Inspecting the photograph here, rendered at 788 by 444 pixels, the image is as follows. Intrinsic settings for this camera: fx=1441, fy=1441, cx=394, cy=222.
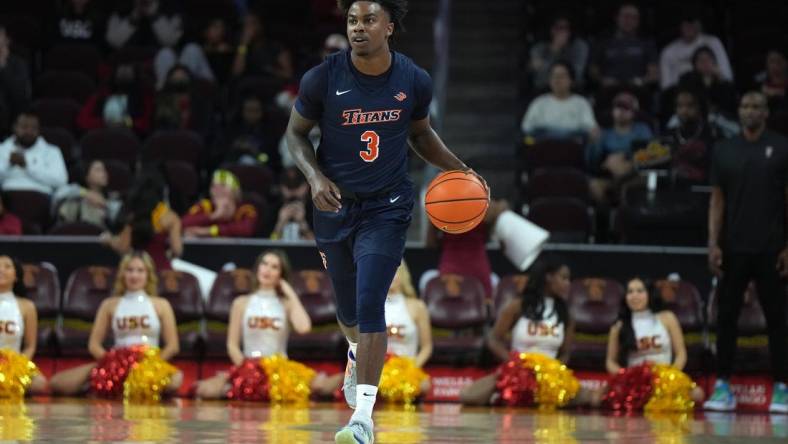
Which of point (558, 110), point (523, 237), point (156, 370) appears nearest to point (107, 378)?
point (156, 370)

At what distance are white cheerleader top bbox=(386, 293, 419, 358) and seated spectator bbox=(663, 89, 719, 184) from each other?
126 inches

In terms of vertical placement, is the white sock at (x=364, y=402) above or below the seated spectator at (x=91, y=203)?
below

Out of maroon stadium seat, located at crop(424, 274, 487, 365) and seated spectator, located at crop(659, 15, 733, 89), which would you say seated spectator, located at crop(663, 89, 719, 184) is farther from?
maroon stadium seat, located at crop(424, 274, 487, 365)

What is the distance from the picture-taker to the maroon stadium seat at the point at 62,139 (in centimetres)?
1416

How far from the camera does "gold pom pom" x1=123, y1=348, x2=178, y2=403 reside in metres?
10.4

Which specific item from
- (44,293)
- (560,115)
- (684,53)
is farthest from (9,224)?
(684,53)

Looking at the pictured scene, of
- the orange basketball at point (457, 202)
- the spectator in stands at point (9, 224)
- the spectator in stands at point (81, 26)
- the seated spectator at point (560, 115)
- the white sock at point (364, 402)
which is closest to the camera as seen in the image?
the white sock at point (364, 402)

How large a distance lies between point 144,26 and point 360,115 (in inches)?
389

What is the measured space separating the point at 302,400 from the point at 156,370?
1.09 metres

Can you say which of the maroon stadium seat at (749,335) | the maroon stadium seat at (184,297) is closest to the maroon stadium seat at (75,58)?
the maroon stadium seat at (184,297)

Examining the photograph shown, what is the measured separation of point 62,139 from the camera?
14172 millimetres

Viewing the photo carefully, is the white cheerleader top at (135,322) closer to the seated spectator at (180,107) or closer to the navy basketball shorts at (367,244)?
the seated spectator at (180,107)

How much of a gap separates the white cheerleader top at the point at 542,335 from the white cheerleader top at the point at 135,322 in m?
2.79

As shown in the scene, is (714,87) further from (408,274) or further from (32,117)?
(32,117)
